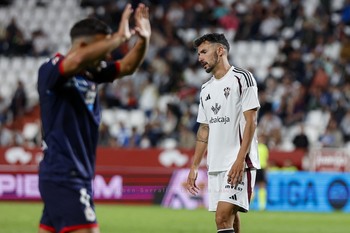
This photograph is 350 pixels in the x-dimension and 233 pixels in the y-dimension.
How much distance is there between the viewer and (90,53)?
5.97 metres

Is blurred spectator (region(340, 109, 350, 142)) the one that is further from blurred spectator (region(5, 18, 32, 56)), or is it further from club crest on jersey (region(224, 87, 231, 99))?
club crest on jersey (region(224, 87, 231, 99))

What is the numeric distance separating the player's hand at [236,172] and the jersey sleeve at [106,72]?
2.18 m

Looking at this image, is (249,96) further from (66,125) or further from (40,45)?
(40,45)

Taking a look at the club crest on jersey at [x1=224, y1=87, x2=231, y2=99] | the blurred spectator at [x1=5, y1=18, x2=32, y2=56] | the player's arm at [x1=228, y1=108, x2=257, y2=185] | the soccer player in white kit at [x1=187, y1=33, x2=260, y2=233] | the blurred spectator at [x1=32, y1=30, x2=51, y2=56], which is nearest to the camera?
the player's arm at [x1=228, y1=108, x2=257, y2=185]

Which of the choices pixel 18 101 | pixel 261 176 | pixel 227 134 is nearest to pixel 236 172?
pixel 227 134

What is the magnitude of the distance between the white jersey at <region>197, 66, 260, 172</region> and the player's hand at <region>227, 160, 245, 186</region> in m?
0.21

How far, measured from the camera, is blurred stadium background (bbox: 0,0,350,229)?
20.9 m

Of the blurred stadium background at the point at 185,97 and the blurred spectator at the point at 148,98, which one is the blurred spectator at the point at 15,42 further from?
the blurred spectator at the point at 148,98

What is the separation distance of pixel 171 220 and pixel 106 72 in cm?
1036

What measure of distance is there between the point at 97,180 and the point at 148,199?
1284 mm

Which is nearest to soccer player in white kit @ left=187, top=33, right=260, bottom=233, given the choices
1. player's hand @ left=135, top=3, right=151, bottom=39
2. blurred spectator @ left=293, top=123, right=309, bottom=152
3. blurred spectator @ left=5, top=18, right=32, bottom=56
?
player's hand @ left=135, top=3, right=151, bottom=39

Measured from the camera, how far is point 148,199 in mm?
21297

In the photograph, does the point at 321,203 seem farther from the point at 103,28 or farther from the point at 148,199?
the point at 103,28

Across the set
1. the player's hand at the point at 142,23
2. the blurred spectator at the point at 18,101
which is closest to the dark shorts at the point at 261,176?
the blurred spectator at the point at 18,101
